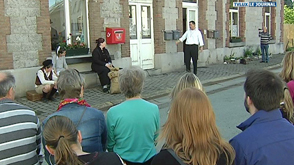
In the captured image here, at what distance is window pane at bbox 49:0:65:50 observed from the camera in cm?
1032

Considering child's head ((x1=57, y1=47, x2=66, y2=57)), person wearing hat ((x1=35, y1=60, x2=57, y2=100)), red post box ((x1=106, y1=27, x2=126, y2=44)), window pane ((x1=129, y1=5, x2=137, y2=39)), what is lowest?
person wearing hat ((x1=35, y1=60, x2=57, y2=100))

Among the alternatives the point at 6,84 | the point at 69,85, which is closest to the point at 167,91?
the point at 69,85

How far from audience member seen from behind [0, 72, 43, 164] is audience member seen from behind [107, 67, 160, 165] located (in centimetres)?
66

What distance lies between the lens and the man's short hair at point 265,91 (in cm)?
237

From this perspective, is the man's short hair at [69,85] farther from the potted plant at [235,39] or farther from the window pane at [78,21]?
the potted plant at [235,39]

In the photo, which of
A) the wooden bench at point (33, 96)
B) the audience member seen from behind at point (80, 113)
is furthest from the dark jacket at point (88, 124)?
the wooden bench at point (33, 96)

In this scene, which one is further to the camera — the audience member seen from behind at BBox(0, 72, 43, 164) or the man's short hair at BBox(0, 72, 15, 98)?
the man's short hair at BBox(0, 72, 15, 98)

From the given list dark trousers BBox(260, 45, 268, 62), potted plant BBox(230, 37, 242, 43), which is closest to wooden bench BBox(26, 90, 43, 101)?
potted plant BBox(230, 37, 242, 43)

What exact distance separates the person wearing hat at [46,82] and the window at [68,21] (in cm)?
162

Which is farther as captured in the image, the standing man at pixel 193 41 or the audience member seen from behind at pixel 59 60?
the standing man at pixel 193 41

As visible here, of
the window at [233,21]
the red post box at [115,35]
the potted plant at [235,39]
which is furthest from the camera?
the window at [233,21]

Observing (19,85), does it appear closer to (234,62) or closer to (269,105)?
(269,105)

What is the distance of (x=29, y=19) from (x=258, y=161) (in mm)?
8372

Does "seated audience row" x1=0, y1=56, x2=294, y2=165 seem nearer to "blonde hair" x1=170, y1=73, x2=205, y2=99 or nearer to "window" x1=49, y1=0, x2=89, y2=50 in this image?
"blonde hair" x1=170, y1=73, x2=205, y2=99
